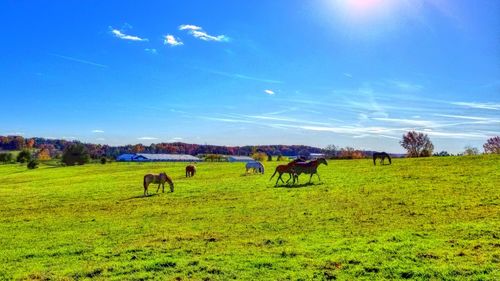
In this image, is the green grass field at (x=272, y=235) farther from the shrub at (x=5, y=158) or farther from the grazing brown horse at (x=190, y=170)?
the shrub at (x=5, y=158)

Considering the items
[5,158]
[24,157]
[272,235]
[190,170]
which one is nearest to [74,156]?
[24,157]

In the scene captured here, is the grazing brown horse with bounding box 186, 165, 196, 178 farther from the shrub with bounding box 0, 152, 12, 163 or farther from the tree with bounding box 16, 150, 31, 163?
the shrub with bounding box 0, 152, 12, 163

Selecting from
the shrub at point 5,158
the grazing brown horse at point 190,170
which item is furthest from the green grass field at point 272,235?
the shrub at point 5,158

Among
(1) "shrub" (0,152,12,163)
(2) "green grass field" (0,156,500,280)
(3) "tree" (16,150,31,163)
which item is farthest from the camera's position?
(1) "shrub" (0,152,12,163)

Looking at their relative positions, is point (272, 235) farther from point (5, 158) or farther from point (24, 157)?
point (5, 158)

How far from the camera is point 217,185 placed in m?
36.4

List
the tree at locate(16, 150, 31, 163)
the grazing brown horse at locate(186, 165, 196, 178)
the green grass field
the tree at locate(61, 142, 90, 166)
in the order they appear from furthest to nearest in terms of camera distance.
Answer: the tree at locate(16, 150, 31, 163) → the tree at locate(61, 142, 90, 166) → the grazing brown horse at locate(186, 165, 196, 178) → the green grass field

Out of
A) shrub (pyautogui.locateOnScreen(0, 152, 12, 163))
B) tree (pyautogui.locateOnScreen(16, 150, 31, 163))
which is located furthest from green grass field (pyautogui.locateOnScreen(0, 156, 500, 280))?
shrub (pyautogui.locateOnScreen(0, 152, 12, 163))

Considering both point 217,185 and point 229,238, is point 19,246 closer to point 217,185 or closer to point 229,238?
point 229,238

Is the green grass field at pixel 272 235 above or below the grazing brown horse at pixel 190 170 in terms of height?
below

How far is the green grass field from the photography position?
1252 centimetres

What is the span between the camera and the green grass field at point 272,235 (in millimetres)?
12516

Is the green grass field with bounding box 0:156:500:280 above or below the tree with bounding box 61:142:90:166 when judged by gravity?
below

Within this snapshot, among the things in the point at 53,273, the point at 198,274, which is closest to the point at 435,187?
the point at 198,274
